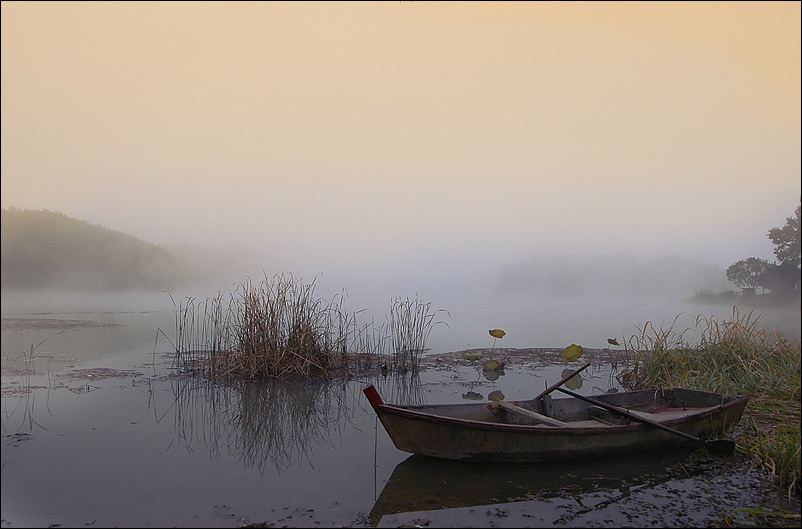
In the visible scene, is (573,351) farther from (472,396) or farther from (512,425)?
(512,425)

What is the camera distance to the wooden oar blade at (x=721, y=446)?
4857 millimetres

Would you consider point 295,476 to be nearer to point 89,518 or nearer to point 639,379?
point 89,518

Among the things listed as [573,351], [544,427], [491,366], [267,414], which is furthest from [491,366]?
[544,427]

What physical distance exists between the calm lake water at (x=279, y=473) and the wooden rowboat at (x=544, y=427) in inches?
5.7

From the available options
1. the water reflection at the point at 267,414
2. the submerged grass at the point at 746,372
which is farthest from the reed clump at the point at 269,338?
the submerged grass at the point at 746,372

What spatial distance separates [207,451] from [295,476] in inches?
43.4

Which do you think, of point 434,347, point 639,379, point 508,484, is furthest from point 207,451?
point 434,347

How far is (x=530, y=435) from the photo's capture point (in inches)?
179

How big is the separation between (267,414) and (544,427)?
336cm

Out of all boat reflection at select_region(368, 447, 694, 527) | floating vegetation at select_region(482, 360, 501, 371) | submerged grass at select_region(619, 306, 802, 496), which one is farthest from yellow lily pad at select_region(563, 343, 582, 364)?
boat reflection at select_region(368, 447, 694, 527)

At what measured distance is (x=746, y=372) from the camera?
6672mm

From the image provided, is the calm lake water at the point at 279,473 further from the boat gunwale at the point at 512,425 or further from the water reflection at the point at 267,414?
the boat gunwale at the point at 512,425

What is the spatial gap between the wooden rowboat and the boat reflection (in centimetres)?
10

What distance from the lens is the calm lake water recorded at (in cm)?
364
